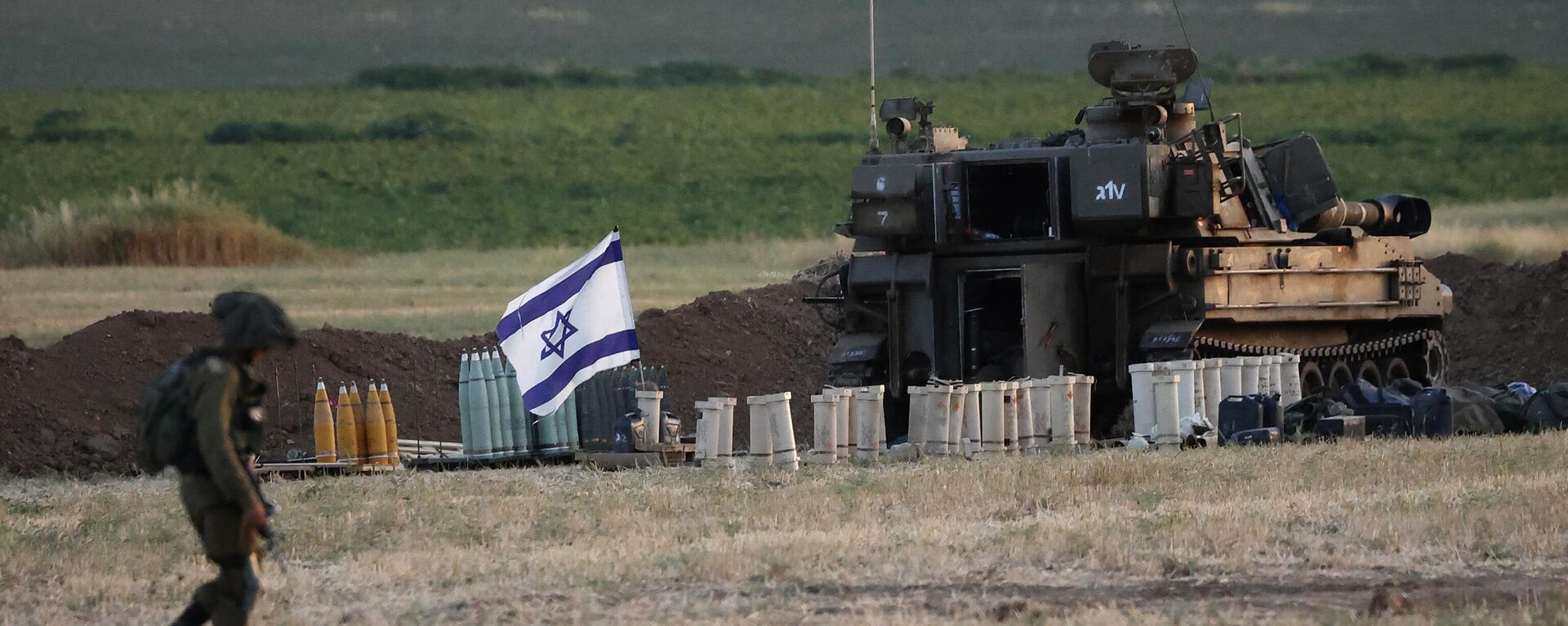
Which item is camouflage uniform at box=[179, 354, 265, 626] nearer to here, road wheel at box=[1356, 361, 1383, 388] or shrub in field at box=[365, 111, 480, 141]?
road wheel at box=[1356, 361, 1383, 388]

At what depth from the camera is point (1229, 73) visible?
255 ft

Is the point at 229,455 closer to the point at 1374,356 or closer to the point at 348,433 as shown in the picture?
the point at 348,433

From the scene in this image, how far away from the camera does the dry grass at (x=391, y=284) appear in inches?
1287

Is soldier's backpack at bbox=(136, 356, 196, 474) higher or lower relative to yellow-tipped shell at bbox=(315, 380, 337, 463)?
higher

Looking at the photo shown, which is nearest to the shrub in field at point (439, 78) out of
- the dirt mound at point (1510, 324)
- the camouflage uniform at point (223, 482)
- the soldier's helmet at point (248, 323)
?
the dirt mound at point (1510, 324)

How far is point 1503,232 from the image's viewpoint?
140ft

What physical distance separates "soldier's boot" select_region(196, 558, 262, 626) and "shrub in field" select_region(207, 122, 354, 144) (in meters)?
63.2

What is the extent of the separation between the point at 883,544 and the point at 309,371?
1151cm

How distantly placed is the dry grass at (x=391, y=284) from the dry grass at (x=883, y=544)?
15520mm

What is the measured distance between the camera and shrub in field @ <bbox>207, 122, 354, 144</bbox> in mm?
70812

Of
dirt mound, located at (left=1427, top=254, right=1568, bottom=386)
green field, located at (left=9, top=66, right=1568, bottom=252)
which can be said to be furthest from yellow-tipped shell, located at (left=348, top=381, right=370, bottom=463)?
green field, located at (left=9, top=66, right=1568, bottom=252)

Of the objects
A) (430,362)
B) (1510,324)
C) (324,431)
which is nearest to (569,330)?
(324,431)

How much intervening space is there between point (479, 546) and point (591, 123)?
66.3m

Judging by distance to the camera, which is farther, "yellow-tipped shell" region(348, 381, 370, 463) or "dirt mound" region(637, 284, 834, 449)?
"dirt mound" region(637, 284, 834, 449)
